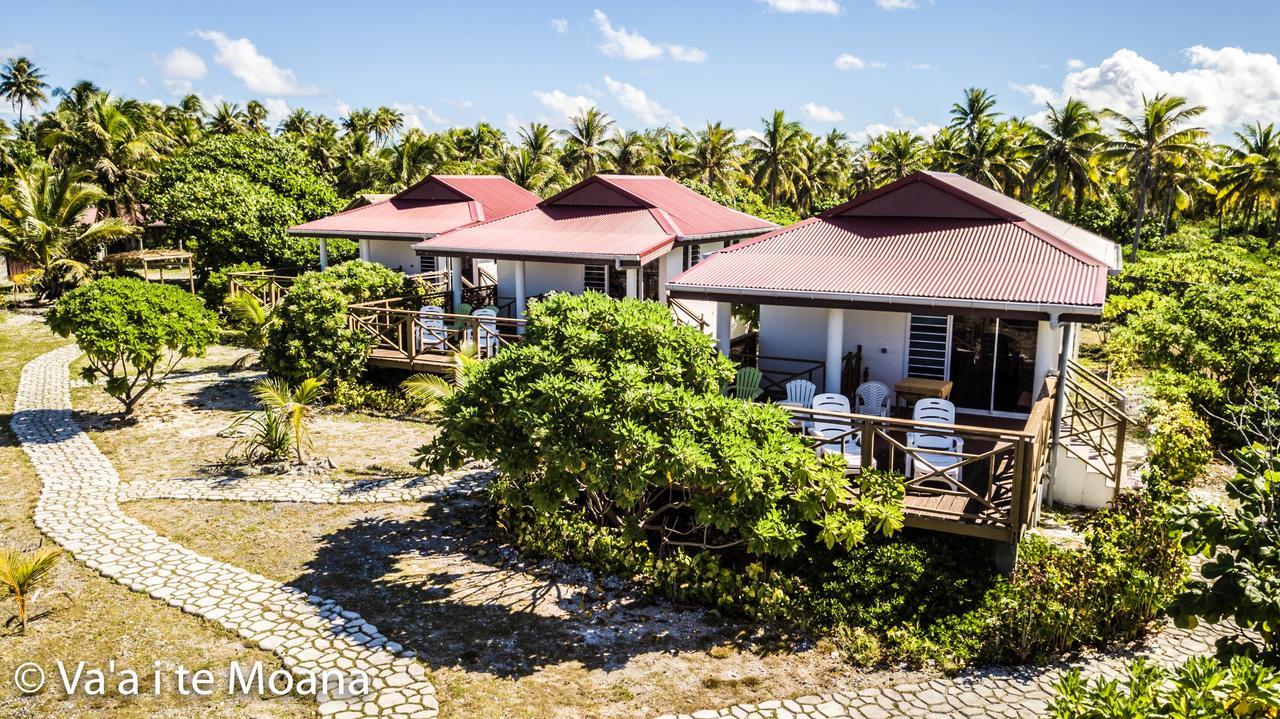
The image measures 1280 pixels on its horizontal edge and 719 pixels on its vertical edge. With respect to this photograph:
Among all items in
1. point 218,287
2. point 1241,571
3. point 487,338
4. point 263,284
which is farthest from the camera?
point 218,287

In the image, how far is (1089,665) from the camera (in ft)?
31.3

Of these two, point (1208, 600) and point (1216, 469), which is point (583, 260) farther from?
point (1208, 600)

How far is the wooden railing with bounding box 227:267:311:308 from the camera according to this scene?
28.9 m

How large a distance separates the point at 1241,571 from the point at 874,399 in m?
8.57

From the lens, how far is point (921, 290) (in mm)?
13523

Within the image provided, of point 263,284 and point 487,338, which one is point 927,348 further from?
point 263,284

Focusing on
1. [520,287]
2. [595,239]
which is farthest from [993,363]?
[520,287]

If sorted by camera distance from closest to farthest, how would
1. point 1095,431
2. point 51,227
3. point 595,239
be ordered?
point 1095,431 < point 595,239 < point 51,227

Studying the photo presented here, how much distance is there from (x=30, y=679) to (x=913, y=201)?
15.4 meters

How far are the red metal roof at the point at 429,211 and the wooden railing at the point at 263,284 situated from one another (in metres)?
2.43

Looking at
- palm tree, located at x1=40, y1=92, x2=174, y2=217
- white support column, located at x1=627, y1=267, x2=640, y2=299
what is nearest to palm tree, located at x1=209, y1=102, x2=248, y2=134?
palm tree, located at x1=40, y1=92, x2=174, y2=217

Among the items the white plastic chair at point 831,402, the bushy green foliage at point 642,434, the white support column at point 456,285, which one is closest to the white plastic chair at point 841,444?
the white plastic chair at point 831,402

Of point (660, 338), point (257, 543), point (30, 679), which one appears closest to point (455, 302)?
point (257, 543)

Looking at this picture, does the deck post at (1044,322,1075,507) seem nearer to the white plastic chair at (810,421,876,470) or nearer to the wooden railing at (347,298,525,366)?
the white plastic chair at (810,421,876,470)
